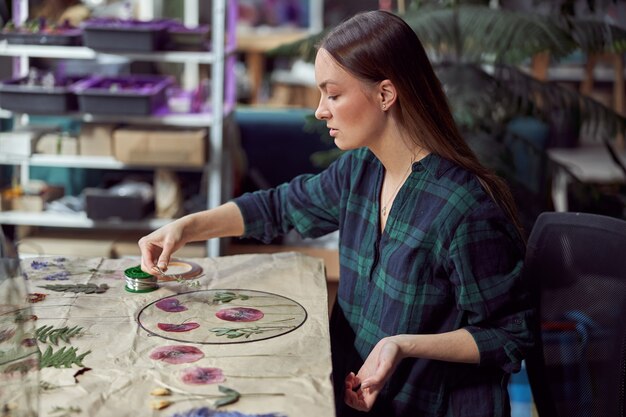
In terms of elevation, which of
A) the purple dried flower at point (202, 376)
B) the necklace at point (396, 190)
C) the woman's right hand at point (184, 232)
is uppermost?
the necklace at point (396, 190)

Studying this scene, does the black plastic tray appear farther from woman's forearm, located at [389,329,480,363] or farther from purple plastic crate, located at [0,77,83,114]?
woman's forearm, located at [389,329,480,363]

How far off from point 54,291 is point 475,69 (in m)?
1.83

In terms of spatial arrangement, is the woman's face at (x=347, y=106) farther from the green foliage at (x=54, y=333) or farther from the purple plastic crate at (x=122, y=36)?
the purple plastic crate at (x=122, y=36)

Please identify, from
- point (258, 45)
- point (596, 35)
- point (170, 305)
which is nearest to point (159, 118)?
point (596, 35)

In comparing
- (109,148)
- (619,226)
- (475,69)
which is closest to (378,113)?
(619,226)

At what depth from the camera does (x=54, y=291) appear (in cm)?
161

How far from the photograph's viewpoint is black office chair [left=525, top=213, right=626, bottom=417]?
1.57 metres

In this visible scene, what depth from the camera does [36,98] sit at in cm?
346

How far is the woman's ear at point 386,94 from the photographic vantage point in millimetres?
1535

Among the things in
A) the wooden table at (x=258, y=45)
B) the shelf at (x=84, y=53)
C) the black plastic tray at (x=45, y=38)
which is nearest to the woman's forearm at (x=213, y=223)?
the shelf at (x=84, y=53)

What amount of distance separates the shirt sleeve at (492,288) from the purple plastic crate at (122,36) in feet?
7.27

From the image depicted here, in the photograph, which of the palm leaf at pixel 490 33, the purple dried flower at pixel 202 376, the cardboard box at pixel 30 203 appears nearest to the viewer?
the purple dried flower at pixel 202 376

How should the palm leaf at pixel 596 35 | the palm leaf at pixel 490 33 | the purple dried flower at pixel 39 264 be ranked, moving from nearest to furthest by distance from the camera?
the purple dried flower at pixel 39 264 < the palm leaf at pixel 490 33 < the palm leaf at pixel 596 35

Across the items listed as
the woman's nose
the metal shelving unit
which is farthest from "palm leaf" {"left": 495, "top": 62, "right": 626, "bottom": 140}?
the woman's nose
